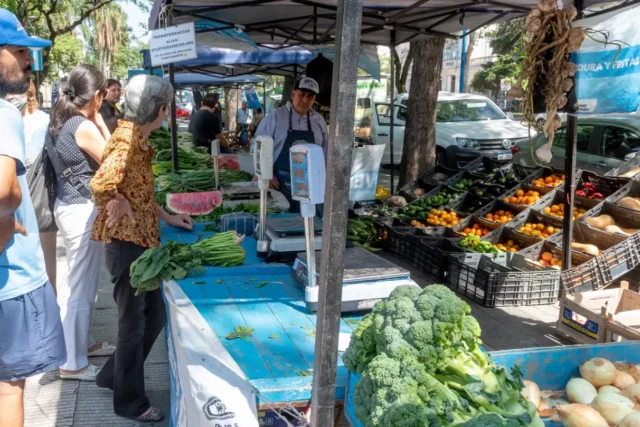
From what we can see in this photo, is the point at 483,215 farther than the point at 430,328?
Yes

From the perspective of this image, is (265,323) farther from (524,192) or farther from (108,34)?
(108,34)

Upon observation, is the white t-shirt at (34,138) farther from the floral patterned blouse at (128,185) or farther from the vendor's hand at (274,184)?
the vendor's hand at (274,184)

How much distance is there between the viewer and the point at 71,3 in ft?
69.8

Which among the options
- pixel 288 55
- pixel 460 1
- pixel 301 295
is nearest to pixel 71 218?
pixel 301 295

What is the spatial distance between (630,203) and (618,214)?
161 mm

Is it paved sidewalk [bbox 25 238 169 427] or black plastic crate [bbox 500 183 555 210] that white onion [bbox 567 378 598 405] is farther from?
black plastic crate [bbox 500 183 555 210]

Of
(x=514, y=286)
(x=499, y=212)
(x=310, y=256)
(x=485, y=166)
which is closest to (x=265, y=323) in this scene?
(x=310, y=256)

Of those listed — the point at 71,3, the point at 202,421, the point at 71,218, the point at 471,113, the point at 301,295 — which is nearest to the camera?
the point at 202,421

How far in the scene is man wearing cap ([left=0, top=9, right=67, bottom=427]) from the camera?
230 cm

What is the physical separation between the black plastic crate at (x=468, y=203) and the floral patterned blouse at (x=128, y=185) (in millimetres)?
4911

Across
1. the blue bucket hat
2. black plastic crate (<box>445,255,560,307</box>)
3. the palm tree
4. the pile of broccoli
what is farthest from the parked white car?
the palm tree

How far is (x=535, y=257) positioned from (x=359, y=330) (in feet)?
14.0

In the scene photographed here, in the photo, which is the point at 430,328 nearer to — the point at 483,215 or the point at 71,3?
the point at 483,215

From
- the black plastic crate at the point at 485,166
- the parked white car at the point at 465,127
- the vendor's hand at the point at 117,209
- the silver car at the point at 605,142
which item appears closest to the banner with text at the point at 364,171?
the black plastic crate at the point at 485,166
